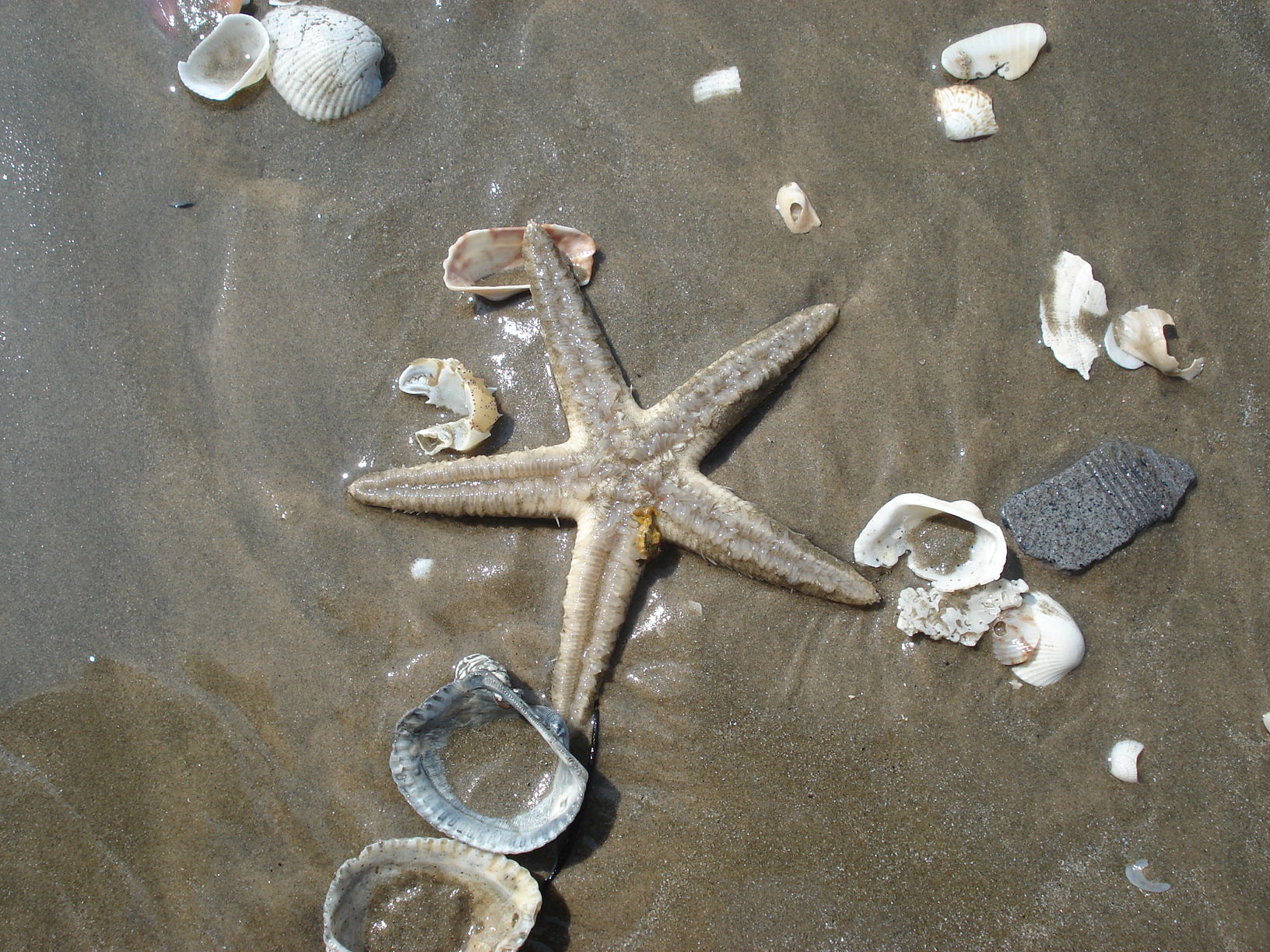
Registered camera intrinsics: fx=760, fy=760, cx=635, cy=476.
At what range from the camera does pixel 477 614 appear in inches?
149

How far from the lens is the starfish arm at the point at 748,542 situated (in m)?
3.51

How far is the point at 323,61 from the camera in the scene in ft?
12.8

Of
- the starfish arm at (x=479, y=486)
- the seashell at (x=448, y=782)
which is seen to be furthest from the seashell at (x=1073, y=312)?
the seashell at (x=448, y=782)

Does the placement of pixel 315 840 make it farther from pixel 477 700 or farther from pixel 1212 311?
pixel 1212 311

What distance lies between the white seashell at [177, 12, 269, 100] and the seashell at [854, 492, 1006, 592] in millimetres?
3949

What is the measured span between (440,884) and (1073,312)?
409 cm

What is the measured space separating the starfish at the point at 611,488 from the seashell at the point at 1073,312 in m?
1.29

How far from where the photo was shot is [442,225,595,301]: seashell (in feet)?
Answer: 12.7

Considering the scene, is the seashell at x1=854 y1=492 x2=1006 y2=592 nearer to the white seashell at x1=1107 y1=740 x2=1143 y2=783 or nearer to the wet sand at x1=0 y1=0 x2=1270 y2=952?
the wet sand at x1=0 y1=0 x2=1270 y2=952

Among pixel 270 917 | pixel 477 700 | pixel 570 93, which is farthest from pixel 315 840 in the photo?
pixel 570 93

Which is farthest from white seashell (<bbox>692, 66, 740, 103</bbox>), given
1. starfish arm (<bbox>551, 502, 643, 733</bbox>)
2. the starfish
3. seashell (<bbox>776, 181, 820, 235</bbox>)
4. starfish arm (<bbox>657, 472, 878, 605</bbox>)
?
starfish arm (<bbox>551, 502, 643, 733</bbox>)

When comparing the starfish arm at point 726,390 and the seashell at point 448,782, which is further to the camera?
the starfish arm at point 726,390

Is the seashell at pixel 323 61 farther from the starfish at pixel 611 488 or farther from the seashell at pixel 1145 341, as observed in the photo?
the seashell at pixel 1145 341

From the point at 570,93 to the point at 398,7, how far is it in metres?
1.07
